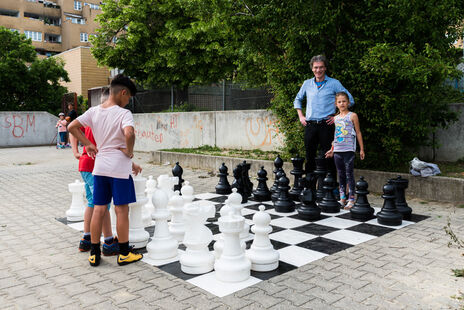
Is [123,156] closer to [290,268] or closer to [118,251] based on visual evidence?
[118,251]

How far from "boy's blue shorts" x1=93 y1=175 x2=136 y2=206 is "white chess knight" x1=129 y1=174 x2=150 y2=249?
37 centimetres

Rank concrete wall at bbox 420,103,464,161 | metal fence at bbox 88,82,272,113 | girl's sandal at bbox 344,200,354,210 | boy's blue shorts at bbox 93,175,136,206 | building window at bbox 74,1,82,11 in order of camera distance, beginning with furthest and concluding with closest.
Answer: building window at bbox 74,1,82,11 < metal fence at bbox 88,82,272,113 < concrete wall at bbox 420,103,464,161 < girl's sandal at bbox 344,200,354,210 < boy's blue shorts at bbox 93,175,136,206

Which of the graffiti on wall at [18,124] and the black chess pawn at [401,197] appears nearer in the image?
A: the black chess pawn at [401,197]

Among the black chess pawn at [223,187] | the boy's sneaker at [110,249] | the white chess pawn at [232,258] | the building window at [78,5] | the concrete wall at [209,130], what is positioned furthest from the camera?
the building window at [78,5]

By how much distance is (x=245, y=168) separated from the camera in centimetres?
524

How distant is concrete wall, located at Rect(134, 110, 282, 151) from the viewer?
30.3ft

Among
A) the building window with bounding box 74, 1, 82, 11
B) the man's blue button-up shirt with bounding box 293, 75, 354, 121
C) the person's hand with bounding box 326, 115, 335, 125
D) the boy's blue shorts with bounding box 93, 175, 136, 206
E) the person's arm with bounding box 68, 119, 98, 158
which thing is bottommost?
the boy's blue shorts with bounding box 93, 175, 136, 206

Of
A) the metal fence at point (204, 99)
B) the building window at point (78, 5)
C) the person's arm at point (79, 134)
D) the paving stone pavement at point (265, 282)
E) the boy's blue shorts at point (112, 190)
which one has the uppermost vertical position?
the building window at point (78, 5)

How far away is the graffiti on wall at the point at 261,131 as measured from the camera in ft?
29.3

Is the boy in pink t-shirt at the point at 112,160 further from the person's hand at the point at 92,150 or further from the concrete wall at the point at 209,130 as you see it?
the concrete wall at the point at 209,130

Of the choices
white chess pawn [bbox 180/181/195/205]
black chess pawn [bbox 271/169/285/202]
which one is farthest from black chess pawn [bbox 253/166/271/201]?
white chess pawn [bbox 180/181/195/205]

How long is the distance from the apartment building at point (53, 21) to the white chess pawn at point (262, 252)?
44.5 metres

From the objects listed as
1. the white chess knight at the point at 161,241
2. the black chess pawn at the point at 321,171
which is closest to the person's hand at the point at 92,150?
the white chess knight at the point at 161,241

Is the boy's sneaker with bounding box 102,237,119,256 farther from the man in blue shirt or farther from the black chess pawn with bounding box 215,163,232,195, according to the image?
the man in blue shirt
